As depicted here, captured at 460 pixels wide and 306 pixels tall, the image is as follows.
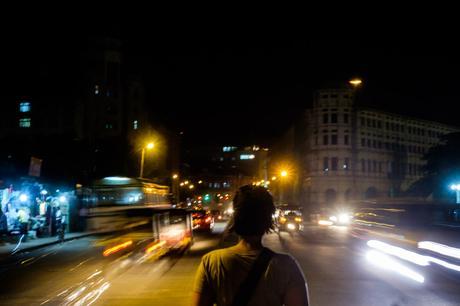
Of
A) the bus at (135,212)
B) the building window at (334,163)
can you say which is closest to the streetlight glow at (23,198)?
the bus at (135,212)

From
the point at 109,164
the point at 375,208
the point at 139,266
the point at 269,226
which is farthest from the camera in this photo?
the point at 109,164

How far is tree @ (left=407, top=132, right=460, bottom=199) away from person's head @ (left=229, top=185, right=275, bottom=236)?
7237cm

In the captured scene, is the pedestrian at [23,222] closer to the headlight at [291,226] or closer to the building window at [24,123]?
the headlight at [291,226]

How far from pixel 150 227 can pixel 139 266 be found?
5.36ft

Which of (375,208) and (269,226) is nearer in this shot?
(269,226)

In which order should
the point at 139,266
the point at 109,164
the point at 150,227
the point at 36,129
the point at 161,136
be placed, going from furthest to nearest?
the point at 161,136 < the point at 36,129 < the point at 109,164 < the point at 150,227 < the point at 139,266

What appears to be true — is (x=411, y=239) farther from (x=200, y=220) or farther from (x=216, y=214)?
(x=216, y=214)

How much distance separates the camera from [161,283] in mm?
13570

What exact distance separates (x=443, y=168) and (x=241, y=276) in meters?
78.0

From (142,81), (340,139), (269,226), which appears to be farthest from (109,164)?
(269,226)

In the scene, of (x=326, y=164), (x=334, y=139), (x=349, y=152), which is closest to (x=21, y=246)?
(x=326, y=164)

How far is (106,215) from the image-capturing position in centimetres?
2558

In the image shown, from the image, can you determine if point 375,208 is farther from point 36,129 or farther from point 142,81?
point 142,81

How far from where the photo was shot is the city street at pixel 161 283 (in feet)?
36.6
